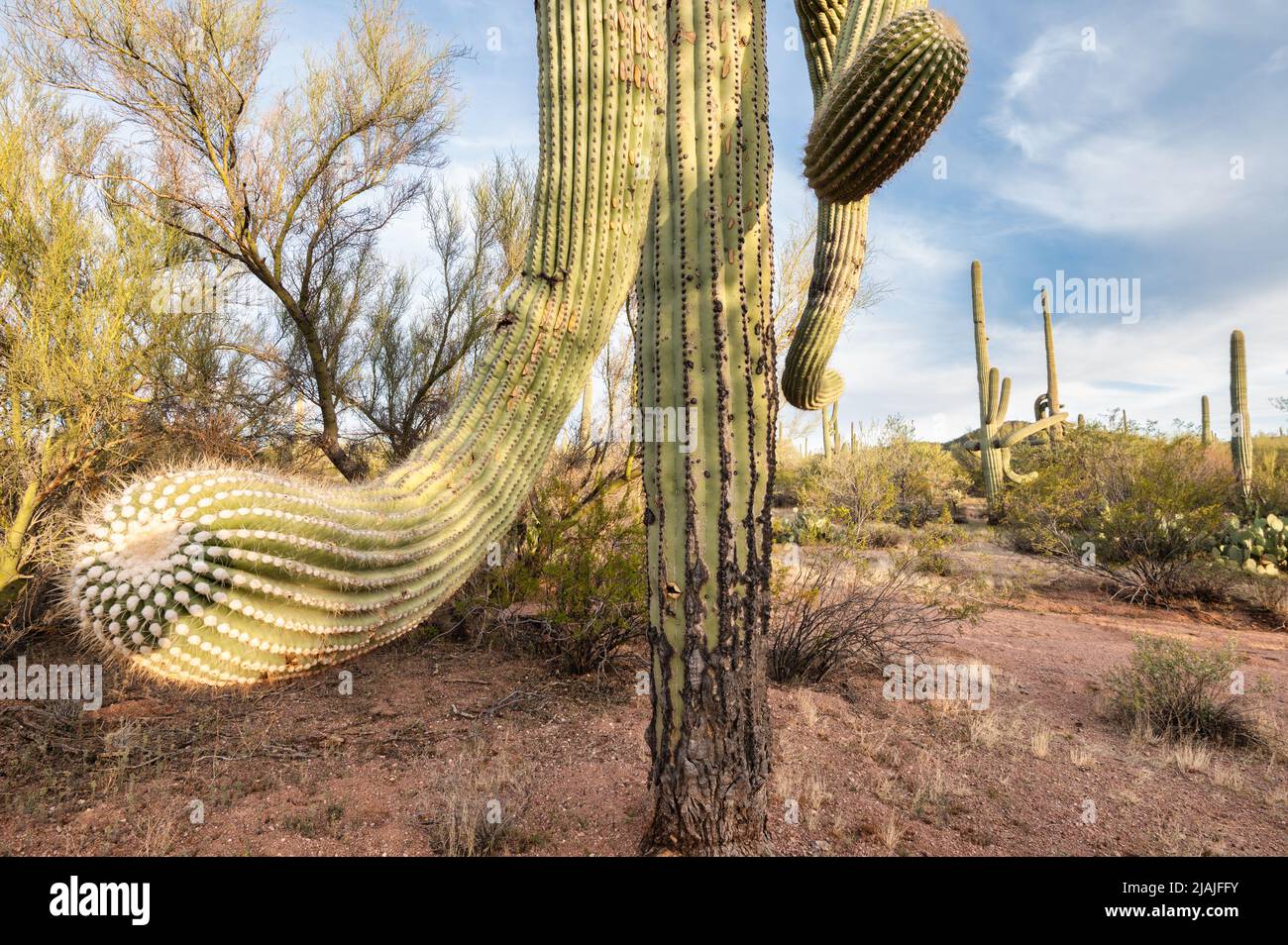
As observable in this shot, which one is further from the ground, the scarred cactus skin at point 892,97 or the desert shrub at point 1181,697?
the scarred cactus skin at point 892,97

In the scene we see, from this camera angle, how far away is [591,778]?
3.91 meters

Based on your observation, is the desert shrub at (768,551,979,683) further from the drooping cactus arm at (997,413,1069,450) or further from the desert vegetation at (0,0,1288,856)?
the drooping cactus arm at (997,413,1069,450)

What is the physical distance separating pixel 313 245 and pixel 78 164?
2005 mm

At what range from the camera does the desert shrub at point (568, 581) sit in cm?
550

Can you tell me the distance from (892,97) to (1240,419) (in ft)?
44.7

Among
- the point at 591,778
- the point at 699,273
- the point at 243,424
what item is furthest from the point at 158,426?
the point at 699,273

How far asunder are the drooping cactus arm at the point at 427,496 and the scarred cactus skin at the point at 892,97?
32.9 inches

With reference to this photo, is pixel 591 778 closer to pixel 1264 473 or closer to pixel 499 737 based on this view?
pixel 499 737

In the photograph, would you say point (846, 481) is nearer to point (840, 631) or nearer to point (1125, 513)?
point (1125, 513)

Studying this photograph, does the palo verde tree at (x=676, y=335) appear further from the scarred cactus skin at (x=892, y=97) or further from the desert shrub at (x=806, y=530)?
the desert shrub at (x=806, y=530)

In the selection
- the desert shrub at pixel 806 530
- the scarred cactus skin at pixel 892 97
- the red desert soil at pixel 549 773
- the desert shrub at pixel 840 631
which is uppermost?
the scarred cactus skin at pixel 892 97

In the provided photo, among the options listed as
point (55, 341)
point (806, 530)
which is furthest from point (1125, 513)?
point (55, 341)

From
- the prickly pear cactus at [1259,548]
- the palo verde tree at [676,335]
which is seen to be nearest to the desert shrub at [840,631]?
the palo verde tree at [676,335]

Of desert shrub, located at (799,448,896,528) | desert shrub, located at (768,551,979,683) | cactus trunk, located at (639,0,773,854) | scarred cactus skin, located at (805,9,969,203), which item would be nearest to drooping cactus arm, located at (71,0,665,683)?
cactus trunk, located at (639,0,773,854)
